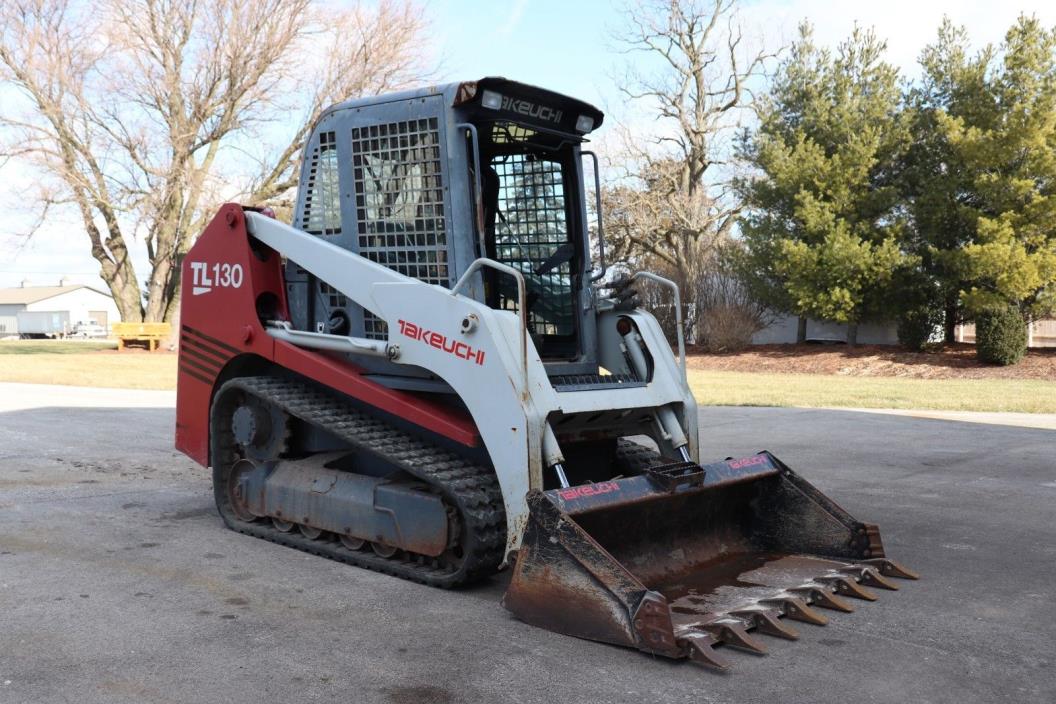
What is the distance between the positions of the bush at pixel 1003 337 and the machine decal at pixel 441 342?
2186 centimetres

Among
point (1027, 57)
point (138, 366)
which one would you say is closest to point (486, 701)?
point (138, 366)

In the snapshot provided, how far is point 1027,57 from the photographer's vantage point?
25141mm

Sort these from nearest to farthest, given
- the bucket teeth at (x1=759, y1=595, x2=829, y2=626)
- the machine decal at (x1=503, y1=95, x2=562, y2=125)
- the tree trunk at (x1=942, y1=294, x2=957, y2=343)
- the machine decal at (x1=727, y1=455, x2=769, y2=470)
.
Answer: the bucket teeth at (x1=759, y1=595, x2=829, y2=626)
the machine decal at (x1=727, y1=455, x2=769, y2=470)
the machine decal at (x1=503, y1=95, x2=562, y2=125)
the tree trunk at (x1=942, y1=294, x2=957, y2=343)

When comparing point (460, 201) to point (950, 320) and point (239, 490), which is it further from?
point (950, 320)

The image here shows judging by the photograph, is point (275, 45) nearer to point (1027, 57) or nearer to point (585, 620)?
point (1027, 57)

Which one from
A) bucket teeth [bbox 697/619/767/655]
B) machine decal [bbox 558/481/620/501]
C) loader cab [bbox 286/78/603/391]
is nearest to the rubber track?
loader cab [bbox 286/78/603/391]

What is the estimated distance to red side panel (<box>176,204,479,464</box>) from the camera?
5988 millimetres

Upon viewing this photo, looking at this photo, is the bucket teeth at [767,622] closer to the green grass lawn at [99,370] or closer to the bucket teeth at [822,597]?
the bucket teeth at [822,597]

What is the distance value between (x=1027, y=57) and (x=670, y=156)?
13.4 m

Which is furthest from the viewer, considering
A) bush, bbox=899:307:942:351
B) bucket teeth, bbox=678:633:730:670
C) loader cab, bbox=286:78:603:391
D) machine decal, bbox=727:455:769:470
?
bush, bbox=899:307:942:351

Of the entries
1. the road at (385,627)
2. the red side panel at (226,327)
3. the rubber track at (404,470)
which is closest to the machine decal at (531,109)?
the red side panel at (226,327)

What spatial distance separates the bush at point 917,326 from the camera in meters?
27.3

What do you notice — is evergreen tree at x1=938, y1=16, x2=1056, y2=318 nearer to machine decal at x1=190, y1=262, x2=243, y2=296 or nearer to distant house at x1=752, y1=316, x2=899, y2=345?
distant house at x1=752, y1=316, x2=899, y2=345

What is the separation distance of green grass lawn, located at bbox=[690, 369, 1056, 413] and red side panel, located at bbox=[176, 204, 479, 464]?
1053 centimetres
